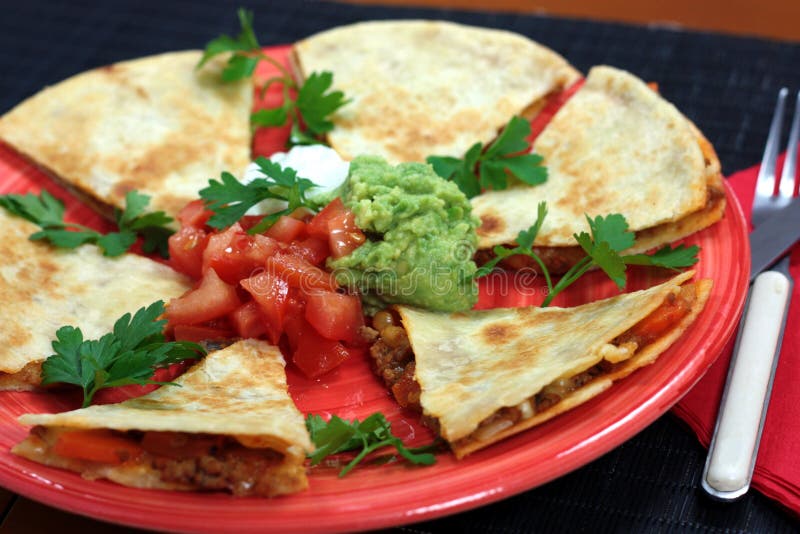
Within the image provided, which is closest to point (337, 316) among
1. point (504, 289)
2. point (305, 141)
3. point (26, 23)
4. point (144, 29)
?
point (504, 289)

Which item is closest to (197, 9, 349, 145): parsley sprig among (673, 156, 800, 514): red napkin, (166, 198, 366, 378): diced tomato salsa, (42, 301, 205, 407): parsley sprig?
(166, 198, 366, 378): diced tomato salsa

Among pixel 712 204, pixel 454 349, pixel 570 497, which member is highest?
pixel 712 204

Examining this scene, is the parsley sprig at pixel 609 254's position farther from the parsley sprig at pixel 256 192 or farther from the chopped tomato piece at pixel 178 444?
the chopped tomato piece at pixel 178 444

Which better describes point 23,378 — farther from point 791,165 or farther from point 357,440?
point 791,165

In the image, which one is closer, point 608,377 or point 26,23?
point 608,377

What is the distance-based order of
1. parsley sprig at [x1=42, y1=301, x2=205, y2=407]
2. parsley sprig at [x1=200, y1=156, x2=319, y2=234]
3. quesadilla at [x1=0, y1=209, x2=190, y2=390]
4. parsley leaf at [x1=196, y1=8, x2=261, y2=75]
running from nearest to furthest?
1. parsley sprig at [x1=42, y1=301, x2=205, y2=407]
2. quesadilla at [x1=0, y1=209, x2=190, y2=390]
3. parsley sprig at [x1=200, y1=156, x2=319, y2=234]
4. parsley leaf at [x1=196, y1=8, x2=261, y2=75]

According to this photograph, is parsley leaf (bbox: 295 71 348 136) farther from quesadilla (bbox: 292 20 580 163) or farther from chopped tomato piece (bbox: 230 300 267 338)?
chopped tomato piece (bbox: 230 300 267 338)

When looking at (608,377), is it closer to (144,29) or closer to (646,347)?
(646,347)

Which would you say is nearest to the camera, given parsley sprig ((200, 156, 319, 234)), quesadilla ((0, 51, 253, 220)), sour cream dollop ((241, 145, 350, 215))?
parsley sprig ((200, 156, 319, 234))

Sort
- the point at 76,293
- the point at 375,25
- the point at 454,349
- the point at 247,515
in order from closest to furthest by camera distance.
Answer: the point at 247,515 → the point at 454,349 → the point at 76,293 → the point at 375,25
